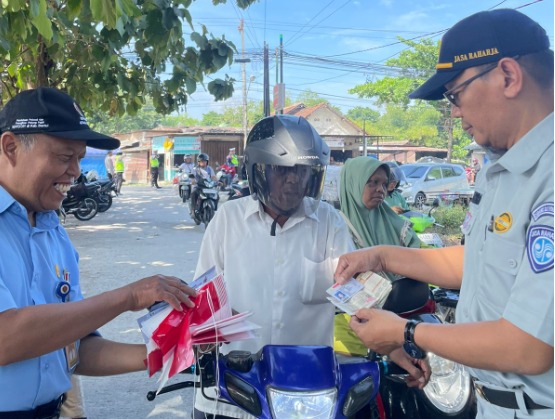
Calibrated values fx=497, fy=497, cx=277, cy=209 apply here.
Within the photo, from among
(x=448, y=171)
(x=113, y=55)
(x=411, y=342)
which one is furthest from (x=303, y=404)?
(x=448, y=171)

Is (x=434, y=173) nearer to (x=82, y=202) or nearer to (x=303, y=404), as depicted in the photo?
(x=82, y=202)

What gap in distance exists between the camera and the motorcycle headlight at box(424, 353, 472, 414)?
Result: 204 cm

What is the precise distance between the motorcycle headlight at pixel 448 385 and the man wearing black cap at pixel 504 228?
1.91ft

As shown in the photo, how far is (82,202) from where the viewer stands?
39.2 ft

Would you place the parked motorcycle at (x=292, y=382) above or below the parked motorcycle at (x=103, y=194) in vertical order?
above

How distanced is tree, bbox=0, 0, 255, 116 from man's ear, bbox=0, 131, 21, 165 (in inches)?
36.1

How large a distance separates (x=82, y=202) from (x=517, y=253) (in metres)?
11.9

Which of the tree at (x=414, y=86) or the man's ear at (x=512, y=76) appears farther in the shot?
the tree at (x=414, y=86)

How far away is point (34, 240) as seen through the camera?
1.63 m

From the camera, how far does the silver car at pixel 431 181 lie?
18.0 metres

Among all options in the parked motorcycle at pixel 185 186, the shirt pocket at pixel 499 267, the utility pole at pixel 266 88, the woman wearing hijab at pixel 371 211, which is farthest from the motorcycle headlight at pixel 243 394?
the utility pole at pixel 266 88

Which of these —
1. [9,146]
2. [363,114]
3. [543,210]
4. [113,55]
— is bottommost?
[543,210]

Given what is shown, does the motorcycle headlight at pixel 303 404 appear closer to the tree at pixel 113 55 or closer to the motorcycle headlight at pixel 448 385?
the motorcycle headlight at pixel 448 385

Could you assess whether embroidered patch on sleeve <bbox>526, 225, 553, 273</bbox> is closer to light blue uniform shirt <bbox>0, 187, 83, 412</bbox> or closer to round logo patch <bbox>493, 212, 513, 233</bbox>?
round logo patch <bbox>493, 212, 513, 233</bbox>
